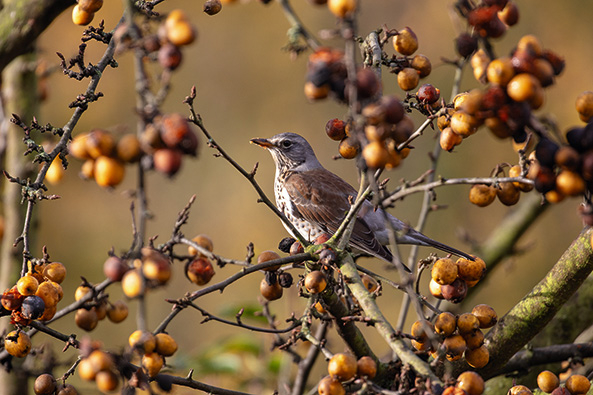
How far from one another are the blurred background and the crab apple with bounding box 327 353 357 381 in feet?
13.1

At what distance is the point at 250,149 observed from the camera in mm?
5785

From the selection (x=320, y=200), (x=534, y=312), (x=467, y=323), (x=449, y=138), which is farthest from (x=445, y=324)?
(x=320, y=200)

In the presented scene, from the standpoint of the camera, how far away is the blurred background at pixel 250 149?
5426 millimetres

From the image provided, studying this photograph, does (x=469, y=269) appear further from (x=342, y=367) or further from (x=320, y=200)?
(x=320, y=200)

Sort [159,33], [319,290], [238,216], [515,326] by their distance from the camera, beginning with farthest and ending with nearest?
[238,216] < [515,326] < [319,290] < [159,33]

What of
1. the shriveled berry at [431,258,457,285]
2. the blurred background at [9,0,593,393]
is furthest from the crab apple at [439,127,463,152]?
the blurred background at [9,0,593,393]

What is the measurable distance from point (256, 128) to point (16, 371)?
387cm

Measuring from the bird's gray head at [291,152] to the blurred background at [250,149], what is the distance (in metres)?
1.06

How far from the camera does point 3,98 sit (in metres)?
3.01

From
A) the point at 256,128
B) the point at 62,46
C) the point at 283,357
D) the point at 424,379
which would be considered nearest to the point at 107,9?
the point at 62,46

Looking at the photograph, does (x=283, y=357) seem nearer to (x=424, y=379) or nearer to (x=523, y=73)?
(x=424, y=379)

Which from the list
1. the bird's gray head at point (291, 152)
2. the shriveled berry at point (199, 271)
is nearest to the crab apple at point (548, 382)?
the shriveled berry at point (199, 271)

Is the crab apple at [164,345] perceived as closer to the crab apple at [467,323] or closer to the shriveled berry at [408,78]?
the crab apple at [467,323]

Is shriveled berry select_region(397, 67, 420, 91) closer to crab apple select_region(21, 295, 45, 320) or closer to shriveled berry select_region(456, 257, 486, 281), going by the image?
shriveled berry select_region(456, 257, 486, 281)
